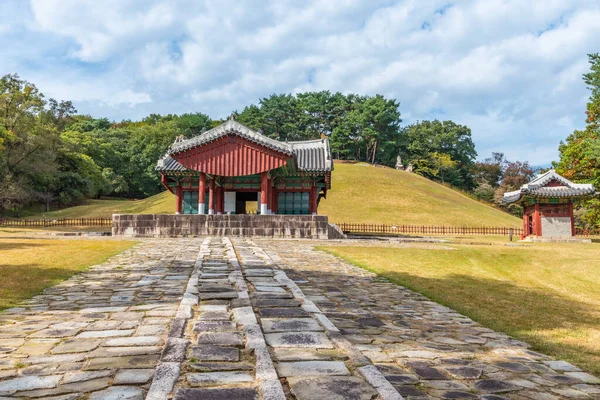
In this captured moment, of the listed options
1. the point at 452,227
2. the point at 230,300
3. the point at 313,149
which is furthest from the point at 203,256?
the point at 452,227

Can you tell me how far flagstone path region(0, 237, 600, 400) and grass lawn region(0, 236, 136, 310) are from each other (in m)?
0.54

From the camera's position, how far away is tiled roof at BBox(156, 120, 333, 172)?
23.0m

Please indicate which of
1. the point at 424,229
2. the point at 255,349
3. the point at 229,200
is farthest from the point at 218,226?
the point at 424,229

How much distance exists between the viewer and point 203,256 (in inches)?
444

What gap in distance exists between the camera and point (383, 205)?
47.3 metres

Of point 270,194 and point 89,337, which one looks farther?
point 270,194

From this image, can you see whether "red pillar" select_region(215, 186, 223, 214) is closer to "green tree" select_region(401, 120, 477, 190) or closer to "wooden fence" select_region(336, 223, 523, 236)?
"wooden fence" select_region(336, 223, 523, 236)

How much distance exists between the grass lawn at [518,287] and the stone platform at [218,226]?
5246 mm

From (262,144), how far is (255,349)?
19843 mm

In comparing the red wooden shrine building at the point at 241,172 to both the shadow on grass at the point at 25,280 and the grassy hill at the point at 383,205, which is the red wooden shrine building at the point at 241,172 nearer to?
the shadow on grass at the point at 25,280

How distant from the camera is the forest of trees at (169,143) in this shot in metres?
40.2

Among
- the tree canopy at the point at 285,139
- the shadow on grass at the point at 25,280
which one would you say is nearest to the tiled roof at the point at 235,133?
the shadow on grass at the point at 25,280

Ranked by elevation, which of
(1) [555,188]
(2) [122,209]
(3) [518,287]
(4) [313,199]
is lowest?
(3) [518,287]

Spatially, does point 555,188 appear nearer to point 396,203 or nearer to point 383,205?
point 383,205
